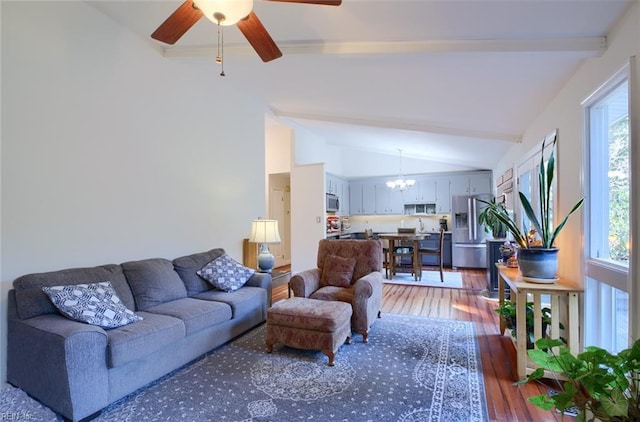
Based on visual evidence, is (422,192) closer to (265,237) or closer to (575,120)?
(265,237)

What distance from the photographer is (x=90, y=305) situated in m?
2.13

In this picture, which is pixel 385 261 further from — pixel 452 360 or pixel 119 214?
pixel 119 214

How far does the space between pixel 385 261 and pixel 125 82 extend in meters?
5.12

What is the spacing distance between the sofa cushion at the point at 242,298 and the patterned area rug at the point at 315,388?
1.10ft

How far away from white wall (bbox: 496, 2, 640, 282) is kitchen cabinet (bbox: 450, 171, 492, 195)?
455 centimetres

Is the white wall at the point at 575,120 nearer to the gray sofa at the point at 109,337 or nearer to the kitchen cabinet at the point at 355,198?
the gray sofa at the point at 109,337

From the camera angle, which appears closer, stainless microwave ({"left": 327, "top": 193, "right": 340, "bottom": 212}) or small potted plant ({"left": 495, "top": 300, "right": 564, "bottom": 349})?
small potted plant ({"left": 495, "top": 300, "right": 564, "bottom": 349})

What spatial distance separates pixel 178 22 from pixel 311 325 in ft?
7.83

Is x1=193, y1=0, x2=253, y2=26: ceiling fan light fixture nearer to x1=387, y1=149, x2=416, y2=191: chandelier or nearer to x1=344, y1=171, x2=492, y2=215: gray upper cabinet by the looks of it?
x1=387, y1=149, x2=416, y2=191: chandelier

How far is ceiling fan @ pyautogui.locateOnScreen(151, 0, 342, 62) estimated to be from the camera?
5.29 feet

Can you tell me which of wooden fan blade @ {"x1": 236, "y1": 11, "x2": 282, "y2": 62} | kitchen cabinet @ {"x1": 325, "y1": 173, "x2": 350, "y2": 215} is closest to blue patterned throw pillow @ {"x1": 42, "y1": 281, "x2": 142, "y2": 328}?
wooden fan blade @ {"x1": 236, "y1": 11, "x2": 282, "y2": 62}

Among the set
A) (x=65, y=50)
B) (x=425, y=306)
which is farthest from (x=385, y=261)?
(x=65, y=50)

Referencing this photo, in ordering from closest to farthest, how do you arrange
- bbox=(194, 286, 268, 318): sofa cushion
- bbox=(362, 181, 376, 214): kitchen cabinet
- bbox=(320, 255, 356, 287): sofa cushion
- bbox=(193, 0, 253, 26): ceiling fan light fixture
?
bbox=(193, 0, 253, 26): ceiling fan light fixture → bbox=(194, 286, 268, 318): sofa cushion → bbox=(320, 255, 356, 287): sofa cushion → bbox=(362, 181, 376, 214): kitchen cabinet

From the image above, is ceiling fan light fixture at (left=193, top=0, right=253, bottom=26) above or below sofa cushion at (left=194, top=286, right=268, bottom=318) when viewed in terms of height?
above
